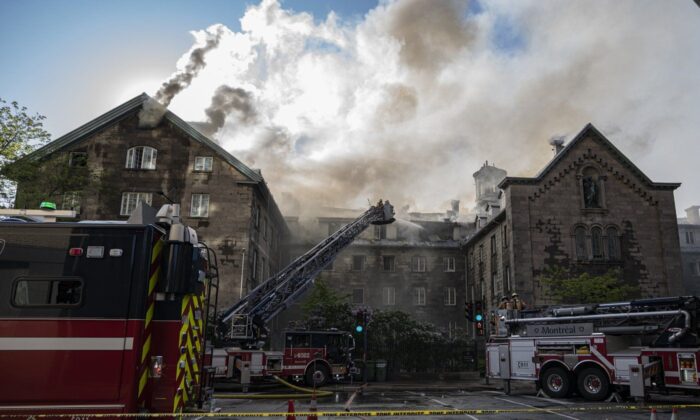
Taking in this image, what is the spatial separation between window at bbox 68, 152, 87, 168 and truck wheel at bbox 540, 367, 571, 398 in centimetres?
2487

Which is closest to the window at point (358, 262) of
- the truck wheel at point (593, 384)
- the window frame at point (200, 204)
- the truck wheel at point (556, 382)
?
the window frame at point (200, 204)

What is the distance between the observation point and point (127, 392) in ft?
19.0

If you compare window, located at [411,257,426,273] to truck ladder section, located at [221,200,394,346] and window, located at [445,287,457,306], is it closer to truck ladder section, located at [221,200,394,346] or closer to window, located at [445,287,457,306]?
window, located at [445,287,457,306]

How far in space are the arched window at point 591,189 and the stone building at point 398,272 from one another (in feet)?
48.4

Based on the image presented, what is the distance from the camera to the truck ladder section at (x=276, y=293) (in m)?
18.2

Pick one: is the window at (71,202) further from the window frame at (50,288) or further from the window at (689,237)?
the window at (689,237)

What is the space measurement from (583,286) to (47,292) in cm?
2704

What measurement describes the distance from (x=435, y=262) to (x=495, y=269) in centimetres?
1026

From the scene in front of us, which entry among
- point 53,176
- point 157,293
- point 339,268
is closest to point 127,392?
point 157,293

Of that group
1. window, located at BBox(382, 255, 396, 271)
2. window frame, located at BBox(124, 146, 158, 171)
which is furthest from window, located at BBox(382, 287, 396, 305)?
window frame, located at BBox(124, 146, 158, 171)

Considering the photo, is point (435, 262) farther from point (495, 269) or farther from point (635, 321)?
point (635, 321)

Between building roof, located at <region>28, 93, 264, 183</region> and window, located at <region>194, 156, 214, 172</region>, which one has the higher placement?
building roof, located at <region>28, 93, 264, 183</region>

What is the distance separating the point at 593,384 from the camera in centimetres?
1401

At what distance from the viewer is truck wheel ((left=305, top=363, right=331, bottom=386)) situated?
19188mm
